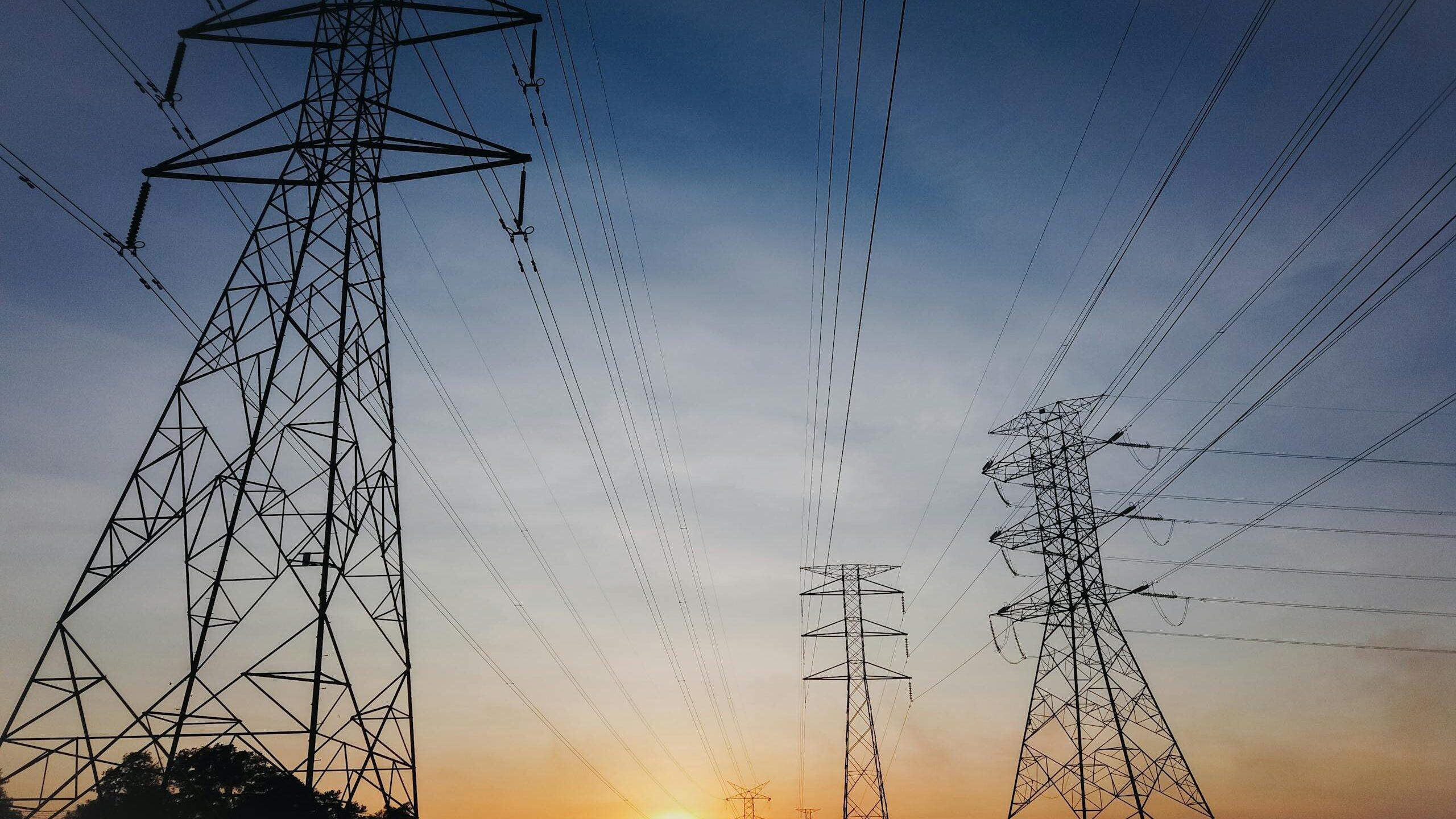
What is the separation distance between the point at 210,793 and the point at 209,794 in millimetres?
129

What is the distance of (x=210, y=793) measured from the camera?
3459cm

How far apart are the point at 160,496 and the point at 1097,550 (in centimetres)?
3208

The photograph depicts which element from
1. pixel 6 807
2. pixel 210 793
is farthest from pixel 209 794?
pixel 6 807

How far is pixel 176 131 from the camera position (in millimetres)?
16391

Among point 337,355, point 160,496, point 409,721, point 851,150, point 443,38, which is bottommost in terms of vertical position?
point 409,721

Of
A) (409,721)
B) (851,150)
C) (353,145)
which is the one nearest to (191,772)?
(409,721)

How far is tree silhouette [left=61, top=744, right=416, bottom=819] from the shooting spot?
15477 millimetres

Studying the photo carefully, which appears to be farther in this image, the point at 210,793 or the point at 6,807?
the point at 210,793

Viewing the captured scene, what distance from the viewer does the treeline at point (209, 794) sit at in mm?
15164

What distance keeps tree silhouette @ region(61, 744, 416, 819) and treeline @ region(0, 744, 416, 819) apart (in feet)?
0.10

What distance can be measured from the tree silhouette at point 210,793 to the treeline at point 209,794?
1.2 inches

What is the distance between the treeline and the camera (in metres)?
15.2

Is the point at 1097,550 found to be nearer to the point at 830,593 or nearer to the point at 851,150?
the point at 830,593

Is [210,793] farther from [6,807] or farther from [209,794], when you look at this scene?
[6,807]
